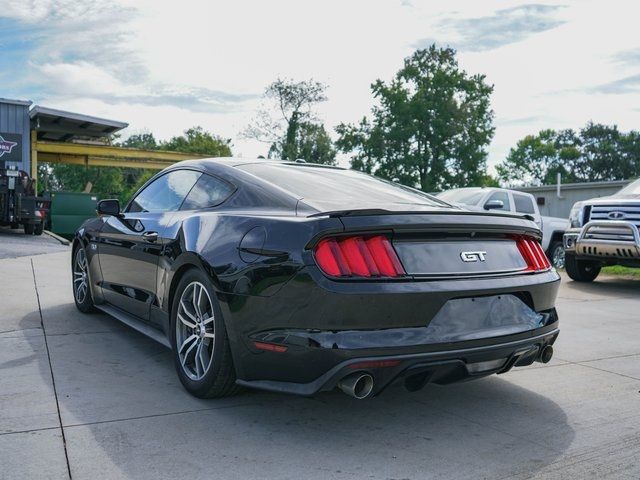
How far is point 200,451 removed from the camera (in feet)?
9.61

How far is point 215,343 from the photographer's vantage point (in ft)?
11.2

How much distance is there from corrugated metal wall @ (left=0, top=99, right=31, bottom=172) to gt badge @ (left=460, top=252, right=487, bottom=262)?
26.1 metres

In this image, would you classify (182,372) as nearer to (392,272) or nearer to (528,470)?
(392,272)

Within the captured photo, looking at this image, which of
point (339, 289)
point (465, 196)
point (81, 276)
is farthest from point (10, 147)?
point (339, 289)

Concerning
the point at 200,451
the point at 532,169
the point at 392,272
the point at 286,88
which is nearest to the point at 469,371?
the point at 392,272

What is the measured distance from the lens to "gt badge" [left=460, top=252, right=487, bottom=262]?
10.7 feet

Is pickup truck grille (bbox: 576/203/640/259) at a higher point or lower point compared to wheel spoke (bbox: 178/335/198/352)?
higher

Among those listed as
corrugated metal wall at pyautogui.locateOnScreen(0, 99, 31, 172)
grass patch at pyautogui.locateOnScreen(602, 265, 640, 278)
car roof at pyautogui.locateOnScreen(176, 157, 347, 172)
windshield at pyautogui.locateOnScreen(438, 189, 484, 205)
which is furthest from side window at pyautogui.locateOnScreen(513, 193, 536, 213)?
corrugated metal wall at pyautogui.locateOnScreen(0, 99, 31, 172)

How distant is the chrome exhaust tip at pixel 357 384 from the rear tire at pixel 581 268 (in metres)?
8.01

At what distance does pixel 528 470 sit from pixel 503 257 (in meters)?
1.14

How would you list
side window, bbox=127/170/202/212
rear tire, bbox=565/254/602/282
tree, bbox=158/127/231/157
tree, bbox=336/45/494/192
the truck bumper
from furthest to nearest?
tree, bbox=158/127/231/157, tree, bbox=336/45/494/192, rear tire, bbox=565/254/602/282, the truck bumper, side window, bbox=127/170/202/212

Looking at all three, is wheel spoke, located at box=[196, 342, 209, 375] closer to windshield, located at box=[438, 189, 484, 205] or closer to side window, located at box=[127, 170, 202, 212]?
side window, located at box=[127, 170, 202, 212]

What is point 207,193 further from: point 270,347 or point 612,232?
point 612,232

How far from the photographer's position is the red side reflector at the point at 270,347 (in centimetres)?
303
